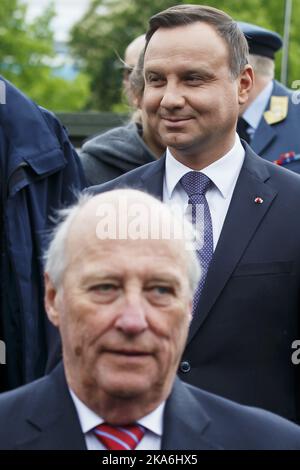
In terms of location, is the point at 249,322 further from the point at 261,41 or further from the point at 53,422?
the point at 261,41

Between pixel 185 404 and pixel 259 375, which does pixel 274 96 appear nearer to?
pixel 259 375

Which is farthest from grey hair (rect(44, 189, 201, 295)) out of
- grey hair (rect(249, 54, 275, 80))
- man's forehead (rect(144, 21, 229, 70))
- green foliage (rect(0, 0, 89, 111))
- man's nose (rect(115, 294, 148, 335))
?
green foliage (rect(0, 0, 89, 111))

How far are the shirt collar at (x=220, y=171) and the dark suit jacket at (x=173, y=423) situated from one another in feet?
4.16

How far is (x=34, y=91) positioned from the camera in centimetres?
3694

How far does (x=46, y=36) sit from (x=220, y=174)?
33.9m

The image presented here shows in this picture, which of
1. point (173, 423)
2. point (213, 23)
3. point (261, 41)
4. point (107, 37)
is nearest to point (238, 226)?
point (213, 23)

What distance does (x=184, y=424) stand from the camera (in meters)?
2.86

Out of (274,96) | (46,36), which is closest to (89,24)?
(46,36)

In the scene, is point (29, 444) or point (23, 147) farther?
point (23, 147)

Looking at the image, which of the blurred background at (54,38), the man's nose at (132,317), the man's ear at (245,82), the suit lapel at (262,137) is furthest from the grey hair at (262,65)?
the blurred background at (54,38)

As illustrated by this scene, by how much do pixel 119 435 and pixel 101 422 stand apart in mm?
55

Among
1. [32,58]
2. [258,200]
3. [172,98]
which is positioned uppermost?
[172,98]

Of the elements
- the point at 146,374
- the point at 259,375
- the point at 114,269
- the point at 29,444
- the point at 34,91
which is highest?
the point at 114,269

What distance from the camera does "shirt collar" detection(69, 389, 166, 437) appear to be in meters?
2.82
